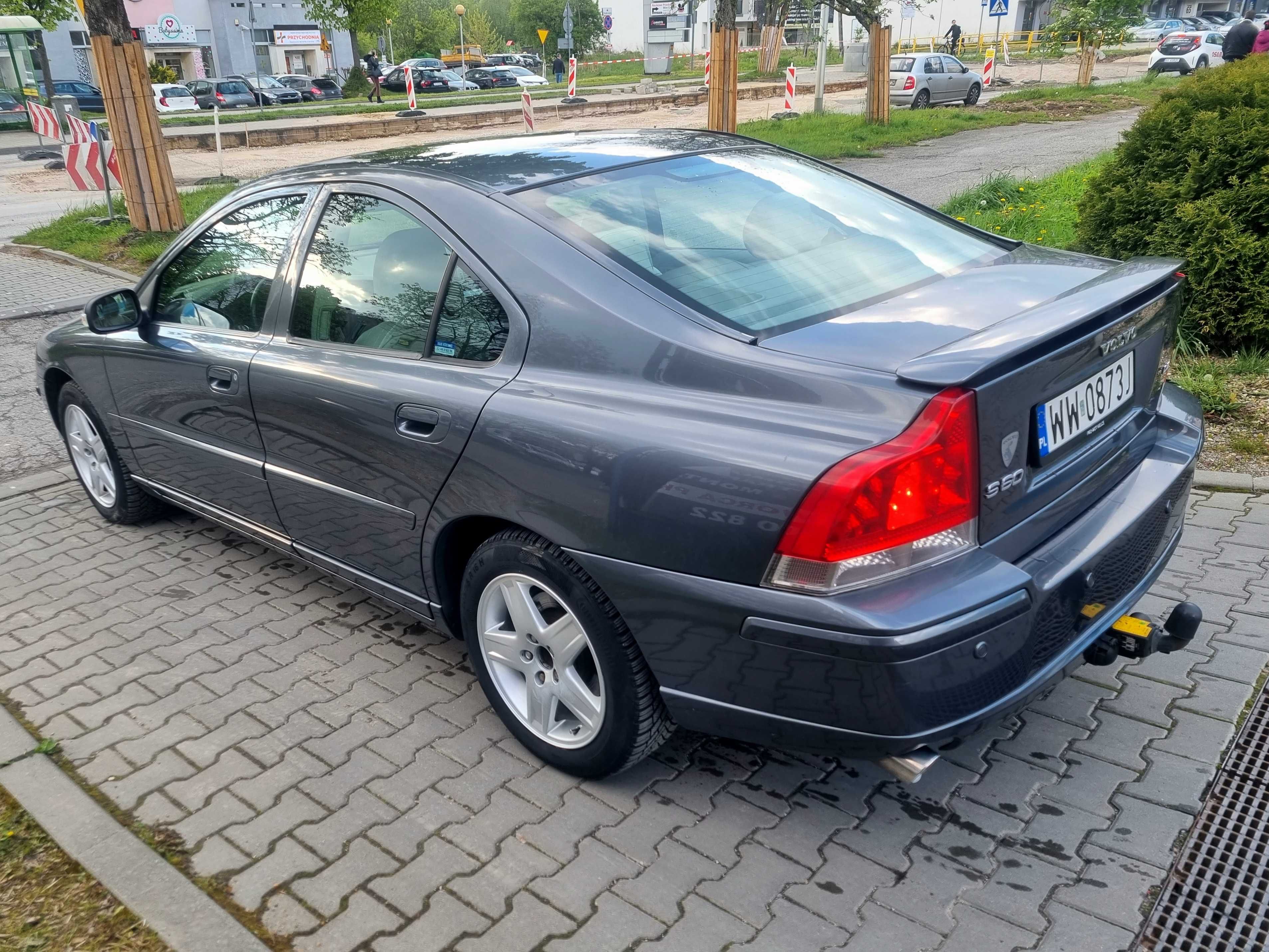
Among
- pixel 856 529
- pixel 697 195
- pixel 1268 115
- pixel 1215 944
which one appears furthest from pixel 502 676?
pixel 1268 115

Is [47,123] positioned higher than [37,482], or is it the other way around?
[47,123]

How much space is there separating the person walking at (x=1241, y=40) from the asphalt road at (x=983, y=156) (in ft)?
4.90

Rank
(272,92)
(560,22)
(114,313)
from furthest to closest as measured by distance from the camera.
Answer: (560,22)
(272,92)
(114,313)

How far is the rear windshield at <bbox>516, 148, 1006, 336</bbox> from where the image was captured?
2631mm

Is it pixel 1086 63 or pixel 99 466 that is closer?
pixel 99 466

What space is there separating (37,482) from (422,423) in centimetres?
362

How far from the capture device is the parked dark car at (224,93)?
38281 millimetres

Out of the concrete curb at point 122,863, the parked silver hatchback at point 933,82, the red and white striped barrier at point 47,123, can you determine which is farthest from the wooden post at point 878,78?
the concrete curb at point 122,863

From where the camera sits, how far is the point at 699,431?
229 cm

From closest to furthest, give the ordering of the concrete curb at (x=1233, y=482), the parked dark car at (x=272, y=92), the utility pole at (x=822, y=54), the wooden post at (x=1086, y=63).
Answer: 1. the concrete curb at (x=1233, y=482)
2. the utility pole at (x=822, y=54)
3. the wooden post at (x=1086, y=63)
4. the parked dark car at (x=272, y=92)

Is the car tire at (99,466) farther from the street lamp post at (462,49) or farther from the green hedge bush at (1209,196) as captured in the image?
the street lamp post at (462,49)

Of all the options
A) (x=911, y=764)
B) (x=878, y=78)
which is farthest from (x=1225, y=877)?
(x=878, y=78)

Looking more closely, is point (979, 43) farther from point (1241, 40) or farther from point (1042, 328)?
point (1042, 328)

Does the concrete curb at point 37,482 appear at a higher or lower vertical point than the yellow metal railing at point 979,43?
lower
